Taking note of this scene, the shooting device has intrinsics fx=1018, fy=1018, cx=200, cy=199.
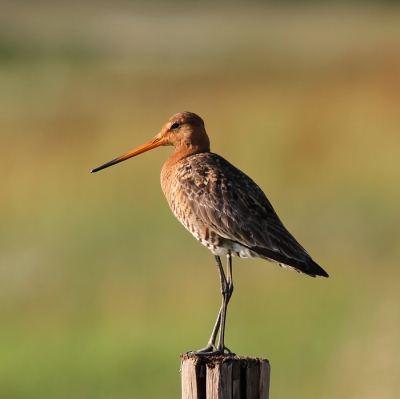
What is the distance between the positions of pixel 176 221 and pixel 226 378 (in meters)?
8.76

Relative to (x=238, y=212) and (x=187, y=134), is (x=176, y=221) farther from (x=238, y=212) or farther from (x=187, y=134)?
(x=238, y=212)

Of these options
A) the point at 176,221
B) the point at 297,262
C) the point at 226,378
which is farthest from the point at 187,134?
the point at 176,221

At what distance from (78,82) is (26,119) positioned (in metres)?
2.30

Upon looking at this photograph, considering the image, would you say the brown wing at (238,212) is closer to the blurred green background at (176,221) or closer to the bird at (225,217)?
the bird at (225,217)

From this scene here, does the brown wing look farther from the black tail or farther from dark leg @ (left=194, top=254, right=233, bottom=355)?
dark leg @ (left=194, top=254, right=233, bottom=355)

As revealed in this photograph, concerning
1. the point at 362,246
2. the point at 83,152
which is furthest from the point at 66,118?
the point at 362,246

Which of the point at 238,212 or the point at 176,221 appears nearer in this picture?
the point at 238,212

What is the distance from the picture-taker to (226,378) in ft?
16.1

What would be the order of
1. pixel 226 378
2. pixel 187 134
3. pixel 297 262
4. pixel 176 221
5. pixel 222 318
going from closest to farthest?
pixel 226 378 < pixel 297 262 < pixel 222 318 < pixel 187 134 < pixel 176 221

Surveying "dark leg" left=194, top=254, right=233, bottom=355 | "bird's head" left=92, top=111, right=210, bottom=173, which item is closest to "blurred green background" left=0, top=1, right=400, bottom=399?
"dark leg" left=194, top=254, right=233, bottom=355

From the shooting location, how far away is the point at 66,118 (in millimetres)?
18406

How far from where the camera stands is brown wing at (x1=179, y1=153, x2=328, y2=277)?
6254 millimetres

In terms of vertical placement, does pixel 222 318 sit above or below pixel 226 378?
above

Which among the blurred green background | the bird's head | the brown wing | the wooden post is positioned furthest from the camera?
the blurred green background
